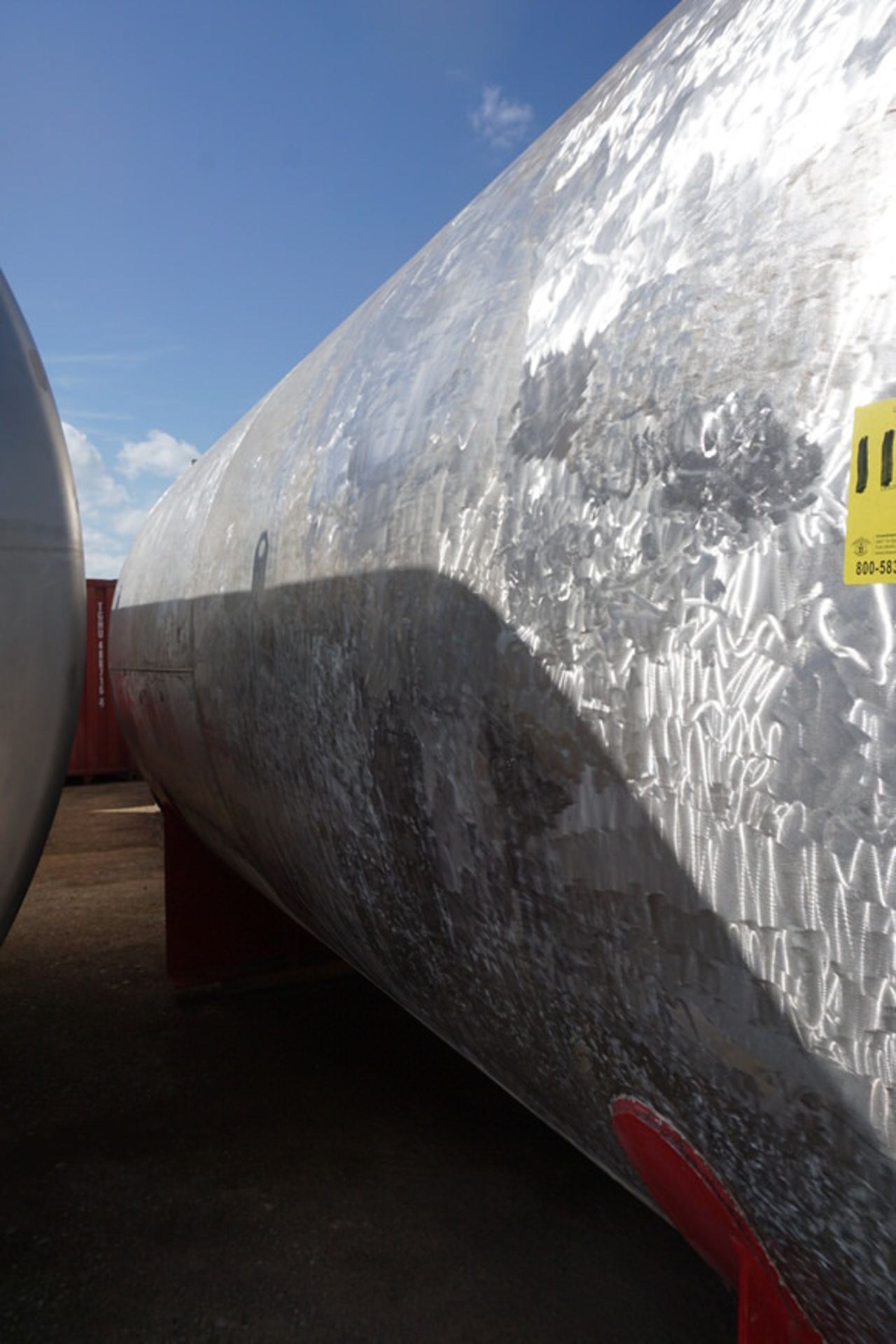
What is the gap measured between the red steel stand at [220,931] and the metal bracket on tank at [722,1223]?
2204 millimetres

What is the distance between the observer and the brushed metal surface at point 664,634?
0.64 metres

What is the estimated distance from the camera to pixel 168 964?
3.01m

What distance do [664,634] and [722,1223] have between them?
0.54 metres

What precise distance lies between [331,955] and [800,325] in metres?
2.83

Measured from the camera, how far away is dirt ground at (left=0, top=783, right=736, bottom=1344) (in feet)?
5.38

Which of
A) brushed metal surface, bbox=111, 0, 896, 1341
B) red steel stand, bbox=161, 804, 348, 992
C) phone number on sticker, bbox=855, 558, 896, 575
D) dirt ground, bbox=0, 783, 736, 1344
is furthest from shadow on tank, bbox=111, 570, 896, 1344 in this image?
red steel stand, bbox=161, 804, 348, 992

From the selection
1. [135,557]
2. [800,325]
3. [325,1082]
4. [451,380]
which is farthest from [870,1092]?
[135,557]

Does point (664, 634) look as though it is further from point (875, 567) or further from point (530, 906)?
point (530, 906)

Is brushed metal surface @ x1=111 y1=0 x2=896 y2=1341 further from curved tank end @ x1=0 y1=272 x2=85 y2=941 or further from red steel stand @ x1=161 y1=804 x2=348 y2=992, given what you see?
red steel stand @ x1=161 y1=804 x2=348 y2=992

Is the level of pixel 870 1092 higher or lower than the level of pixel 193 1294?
higher

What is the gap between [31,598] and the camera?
125 centimetres

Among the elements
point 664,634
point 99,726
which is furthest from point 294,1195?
point 99,726

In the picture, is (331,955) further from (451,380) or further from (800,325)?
(800,325)

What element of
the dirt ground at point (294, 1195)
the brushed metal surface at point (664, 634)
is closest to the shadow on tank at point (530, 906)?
the brushed metal surface at point (664, 634)
